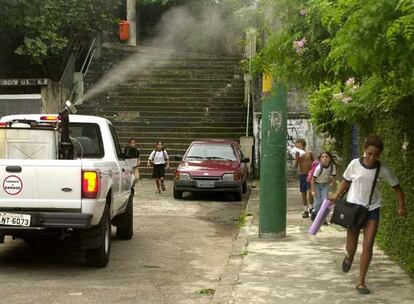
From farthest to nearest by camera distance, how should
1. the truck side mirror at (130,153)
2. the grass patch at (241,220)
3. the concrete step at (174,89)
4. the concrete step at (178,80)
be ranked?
1. the concrete step at (178,80)
2. the concrete step at (174,89)
3. the grass patch at (241,220)
4. the truck side mirror at (130,153)

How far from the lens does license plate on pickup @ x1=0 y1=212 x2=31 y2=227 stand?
7367 mm

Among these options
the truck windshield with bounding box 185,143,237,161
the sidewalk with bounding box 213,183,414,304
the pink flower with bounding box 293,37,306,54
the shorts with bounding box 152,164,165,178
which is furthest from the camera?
the shorts with bounding box 152,164,165,178

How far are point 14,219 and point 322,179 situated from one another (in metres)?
5.76

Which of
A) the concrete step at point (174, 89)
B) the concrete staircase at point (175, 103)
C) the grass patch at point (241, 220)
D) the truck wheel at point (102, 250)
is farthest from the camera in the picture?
the concrete step at point (174, 89)

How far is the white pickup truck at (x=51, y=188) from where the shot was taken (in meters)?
7.37

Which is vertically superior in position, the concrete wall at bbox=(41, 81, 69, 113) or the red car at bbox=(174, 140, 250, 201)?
the concrete wall at bbox=(41, 81, 69, 113)

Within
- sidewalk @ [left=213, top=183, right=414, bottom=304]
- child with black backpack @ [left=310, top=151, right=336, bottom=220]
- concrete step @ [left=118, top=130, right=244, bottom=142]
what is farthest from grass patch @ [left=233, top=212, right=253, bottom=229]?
concrete step @ [left=118, top=130, right=244, bottom=142]

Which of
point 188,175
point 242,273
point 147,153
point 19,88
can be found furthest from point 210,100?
point 242,273

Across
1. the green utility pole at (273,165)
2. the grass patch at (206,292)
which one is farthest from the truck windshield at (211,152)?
the grass patch at (206,292)

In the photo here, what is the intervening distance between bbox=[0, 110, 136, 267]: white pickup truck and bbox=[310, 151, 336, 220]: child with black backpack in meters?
3.96

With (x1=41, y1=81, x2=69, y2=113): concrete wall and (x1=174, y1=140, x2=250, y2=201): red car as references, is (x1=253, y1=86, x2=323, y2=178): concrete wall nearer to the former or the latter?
(x1=174, y1=140, x2=250, y2=201): red car

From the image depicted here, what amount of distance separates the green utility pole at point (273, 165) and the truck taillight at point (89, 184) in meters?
3.40

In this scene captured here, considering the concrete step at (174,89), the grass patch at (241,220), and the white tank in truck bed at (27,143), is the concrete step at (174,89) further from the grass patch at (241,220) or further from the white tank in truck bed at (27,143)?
the white tank in truck bed at (27,143)

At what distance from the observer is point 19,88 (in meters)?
21.6
